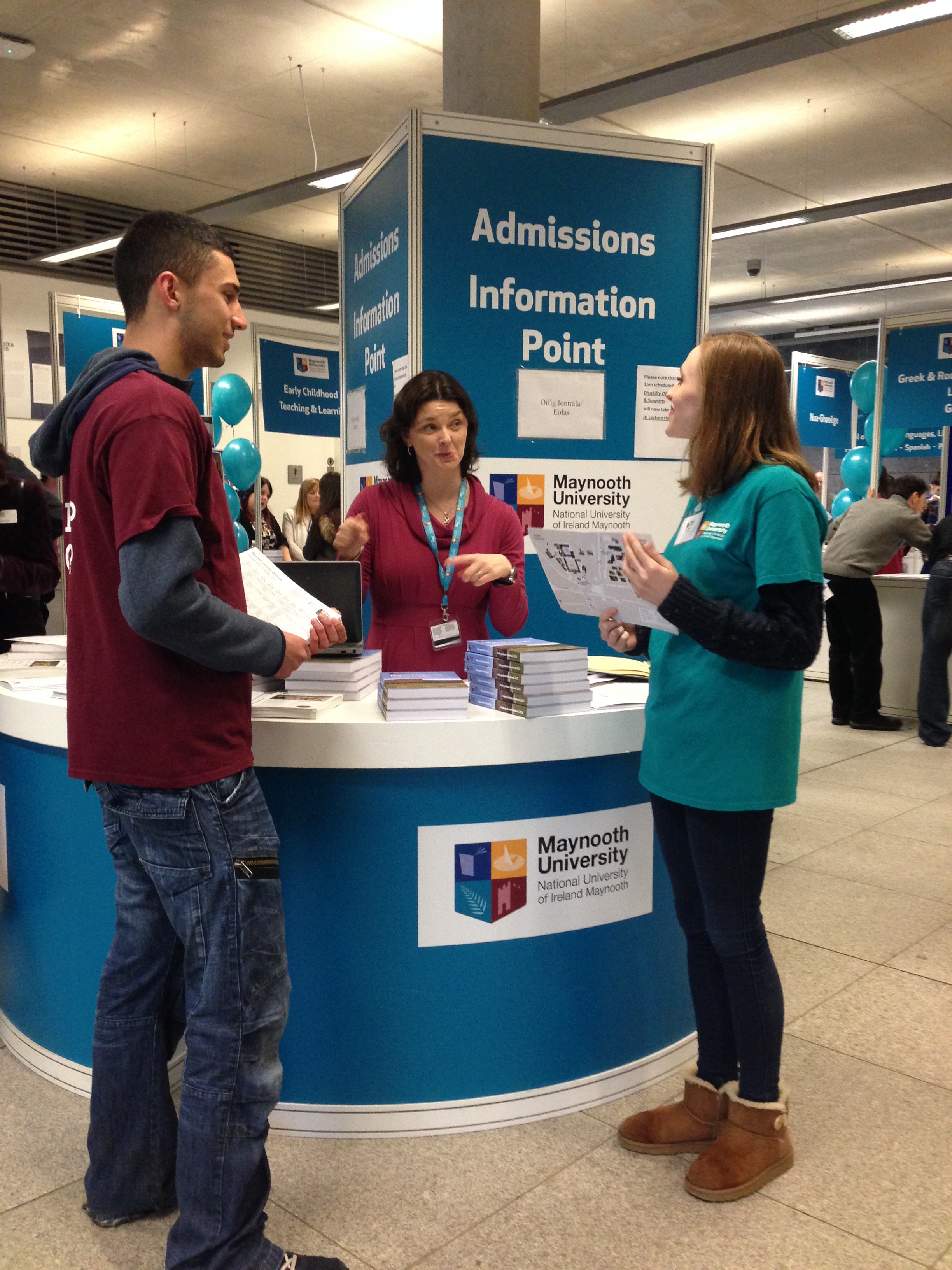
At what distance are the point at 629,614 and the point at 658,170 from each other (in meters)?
2.17

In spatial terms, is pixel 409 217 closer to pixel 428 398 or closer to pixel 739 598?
pixel 428 398

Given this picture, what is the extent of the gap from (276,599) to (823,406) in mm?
11774

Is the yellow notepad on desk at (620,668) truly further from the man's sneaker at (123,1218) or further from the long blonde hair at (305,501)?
the long blonde hair at (305,501)

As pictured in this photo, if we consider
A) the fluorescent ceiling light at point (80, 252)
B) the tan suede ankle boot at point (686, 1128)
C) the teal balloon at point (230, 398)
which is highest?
the fluorescent ceiling light at point (80, 252)

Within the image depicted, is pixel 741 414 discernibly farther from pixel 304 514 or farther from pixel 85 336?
pixel 304 514

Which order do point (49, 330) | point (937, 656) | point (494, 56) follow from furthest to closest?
point (49, 330), point (937, 656), point (494, 56)

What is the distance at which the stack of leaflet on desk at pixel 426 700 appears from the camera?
2.07 metres

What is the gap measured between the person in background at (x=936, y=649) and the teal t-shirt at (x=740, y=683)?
495 centimetres

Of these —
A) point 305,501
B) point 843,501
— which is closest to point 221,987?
point 305,501

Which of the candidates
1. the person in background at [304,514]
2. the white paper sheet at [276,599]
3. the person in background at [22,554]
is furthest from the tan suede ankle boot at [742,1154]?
the person in background at [304,514]

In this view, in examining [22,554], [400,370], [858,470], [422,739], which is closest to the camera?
[422,739]

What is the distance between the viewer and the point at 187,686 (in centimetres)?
159

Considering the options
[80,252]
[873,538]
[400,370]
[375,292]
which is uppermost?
[80,252]

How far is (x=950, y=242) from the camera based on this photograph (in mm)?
11406
